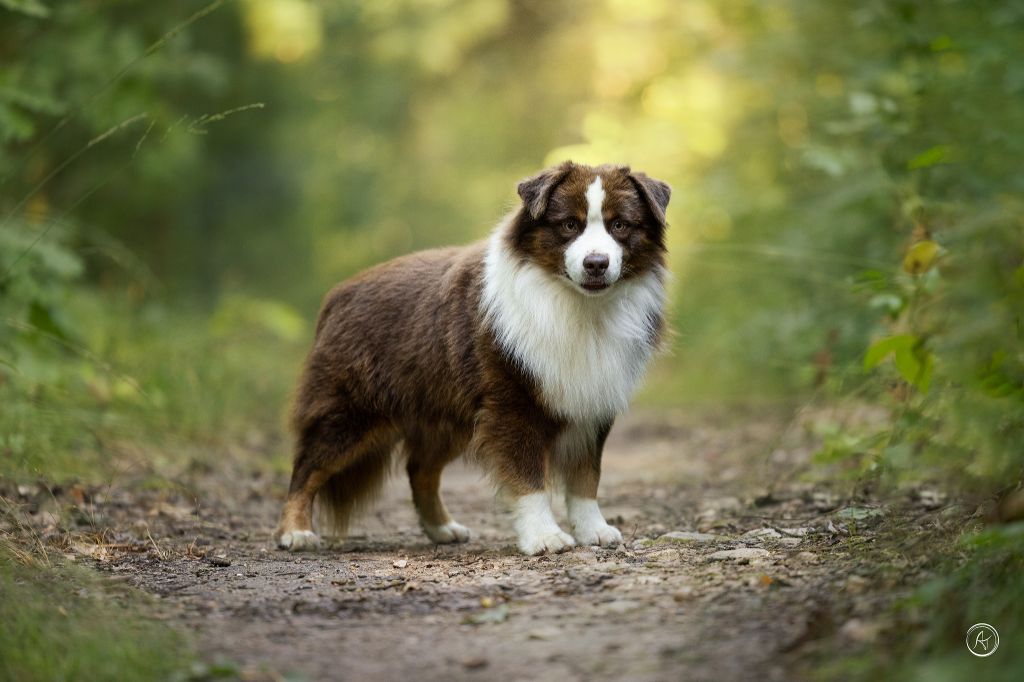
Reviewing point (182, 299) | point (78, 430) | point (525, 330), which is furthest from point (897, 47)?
point (182, 299)

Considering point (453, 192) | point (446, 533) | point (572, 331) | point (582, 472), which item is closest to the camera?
point (572, 331)

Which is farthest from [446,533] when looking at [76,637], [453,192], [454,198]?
[453,192]

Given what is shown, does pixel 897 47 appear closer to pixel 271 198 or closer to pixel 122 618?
pixel 122 618

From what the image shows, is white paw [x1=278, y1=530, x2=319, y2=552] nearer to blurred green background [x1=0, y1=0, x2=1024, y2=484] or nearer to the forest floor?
the forest floor

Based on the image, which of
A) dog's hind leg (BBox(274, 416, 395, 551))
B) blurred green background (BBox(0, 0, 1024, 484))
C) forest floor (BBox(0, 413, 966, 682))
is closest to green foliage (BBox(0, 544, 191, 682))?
forest floor (BBox(0, 413, 966, 682))

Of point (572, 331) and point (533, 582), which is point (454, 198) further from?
point (533, 582)

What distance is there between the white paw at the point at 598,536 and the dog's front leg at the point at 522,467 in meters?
0.17

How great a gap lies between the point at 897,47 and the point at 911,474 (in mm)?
3857

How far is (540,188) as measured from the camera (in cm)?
501

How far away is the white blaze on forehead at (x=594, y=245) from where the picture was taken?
488 cm

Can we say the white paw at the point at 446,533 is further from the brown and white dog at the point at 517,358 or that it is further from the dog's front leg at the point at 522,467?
the dog's front leg at the point at 522,467

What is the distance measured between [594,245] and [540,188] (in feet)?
1.22

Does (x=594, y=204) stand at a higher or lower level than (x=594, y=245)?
higher

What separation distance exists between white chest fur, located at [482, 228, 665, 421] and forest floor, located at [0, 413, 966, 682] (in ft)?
2.30
